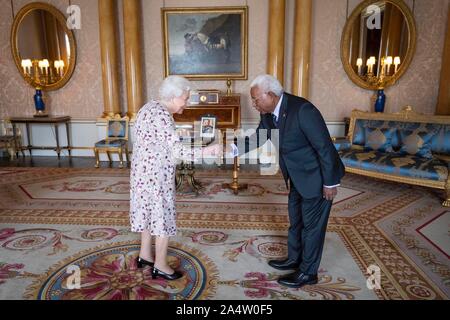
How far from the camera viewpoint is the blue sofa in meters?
4.27

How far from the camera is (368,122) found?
5.45 metres

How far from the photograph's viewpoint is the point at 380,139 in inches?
203

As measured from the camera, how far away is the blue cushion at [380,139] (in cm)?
507

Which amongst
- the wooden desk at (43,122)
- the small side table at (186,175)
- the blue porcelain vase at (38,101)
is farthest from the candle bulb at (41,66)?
the small side table at (186,175)

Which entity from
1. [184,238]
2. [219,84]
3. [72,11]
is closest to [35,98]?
[72,11]

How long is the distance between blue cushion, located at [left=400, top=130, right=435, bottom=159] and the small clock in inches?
131

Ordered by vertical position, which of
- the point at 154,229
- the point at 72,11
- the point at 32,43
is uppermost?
the point at 72,11

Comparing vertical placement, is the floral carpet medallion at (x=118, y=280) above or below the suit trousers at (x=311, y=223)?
below

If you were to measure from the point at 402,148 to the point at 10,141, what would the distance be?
7.27 metres

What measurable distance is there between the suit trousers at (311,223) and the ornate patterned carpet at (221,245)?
0.20 meters

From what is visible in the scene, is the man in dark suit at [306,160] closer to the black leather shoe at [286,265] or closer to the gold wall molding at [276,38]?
the black leather shoe at [286,265]

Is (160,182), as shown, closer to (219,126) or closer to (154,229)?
(154,229)

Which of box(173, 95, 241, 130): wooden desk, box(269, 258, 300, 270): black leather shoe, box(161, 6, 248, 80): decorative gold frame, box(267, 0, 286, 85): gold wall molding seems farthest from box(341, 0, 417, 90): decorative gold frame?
box(269, 258, 300, 270): black leather shoe

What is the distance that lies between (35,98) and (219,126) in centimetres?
388
